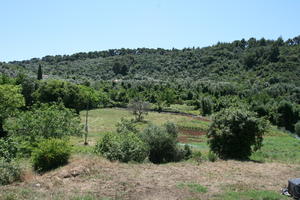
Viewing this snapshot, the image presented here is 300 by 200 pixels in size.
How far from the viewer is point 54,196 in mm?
10016

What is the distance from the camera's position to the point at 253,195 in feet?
35.1

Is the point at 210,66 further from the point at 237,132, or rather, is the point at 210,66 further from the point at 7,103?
the point at 237,132

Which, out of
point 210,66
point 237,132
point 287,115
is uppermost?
point 210,66

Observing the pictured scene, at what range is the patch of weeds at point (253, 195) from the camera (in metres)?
10.4

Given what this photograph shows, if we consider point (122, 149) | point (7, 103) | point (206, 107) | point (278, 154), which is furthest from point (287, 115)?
point (7, 103)

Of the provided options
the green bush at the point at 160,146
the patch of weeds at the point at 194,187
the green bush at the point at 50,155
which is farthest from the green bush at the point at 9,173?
the green bush at the point at 160,146

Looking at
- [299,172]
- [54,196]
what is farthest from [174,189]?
[299,172]

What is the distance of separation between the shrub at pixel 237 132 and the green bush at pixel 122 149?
20.7ft

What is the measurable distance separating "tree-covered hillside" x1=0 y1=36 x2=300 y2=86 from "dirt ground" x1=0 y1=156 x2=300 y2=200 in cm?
9165

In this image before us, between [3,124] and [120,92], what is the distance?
61944 millimetres

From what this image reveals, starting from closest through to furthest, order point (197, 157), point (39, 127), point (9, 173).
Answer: point (9, 173)
point (197, 157)
point (39, 127)

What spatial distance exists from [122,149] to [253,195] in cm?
868

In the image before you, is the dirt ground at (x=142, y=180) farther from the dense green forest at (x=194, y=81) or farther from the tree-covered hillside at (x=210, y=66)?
the tree-covered hillside at (x=210, y=66)

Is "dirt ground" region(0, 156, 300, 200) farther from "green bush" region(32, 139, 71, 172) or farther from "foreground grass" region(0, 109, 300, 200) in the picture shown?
"green bush" region(32, 139, 71, 172)
